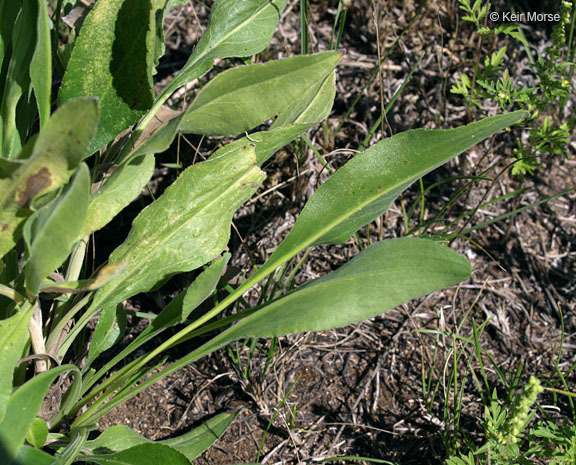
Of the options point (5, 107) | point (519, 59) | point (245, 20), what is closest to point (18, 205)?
point (5, 107)

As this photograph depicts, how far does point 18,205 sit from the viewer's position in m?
0.95

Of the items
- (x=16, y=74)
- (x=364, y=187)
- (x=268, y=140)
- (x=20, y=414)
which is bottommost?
(x=20, y=414)

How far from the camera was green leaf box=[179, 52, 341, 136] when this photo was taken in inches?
42.4

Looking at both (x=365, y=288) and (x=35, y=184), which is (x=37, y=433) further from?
(x=365, y=288)

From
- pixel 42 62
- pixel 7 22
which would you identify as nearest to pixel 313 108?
pixel 42 62

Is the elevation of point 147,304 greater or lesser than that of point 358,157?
lesser

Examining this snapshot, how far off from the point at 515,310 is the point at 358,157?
29.5 inches

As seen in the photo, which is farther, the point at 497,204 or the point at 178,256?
the point at 497,204

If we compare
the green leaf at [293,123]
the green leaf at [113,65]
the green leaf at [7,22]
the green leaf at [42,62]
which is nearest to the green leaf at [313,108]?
the green leaf at [293,123]

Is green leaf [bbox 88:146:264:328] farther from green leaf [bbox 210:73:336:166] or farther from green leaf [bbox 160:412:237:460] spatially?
green leaf [bbox 160:412:237:460]

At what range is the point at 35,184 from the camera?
0.90 m

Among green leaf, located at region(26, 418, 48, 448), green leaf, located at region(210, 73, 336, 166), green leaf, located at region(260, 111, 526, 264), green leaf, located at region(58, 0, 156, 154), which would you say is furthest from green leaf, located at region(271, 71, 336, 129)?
green leaf, located at region(26, 418, 48, 448)

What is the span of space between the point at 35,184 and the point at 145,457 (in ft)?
1.67

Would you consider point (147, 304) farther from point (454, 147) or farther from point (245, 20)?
point (454, 147)
